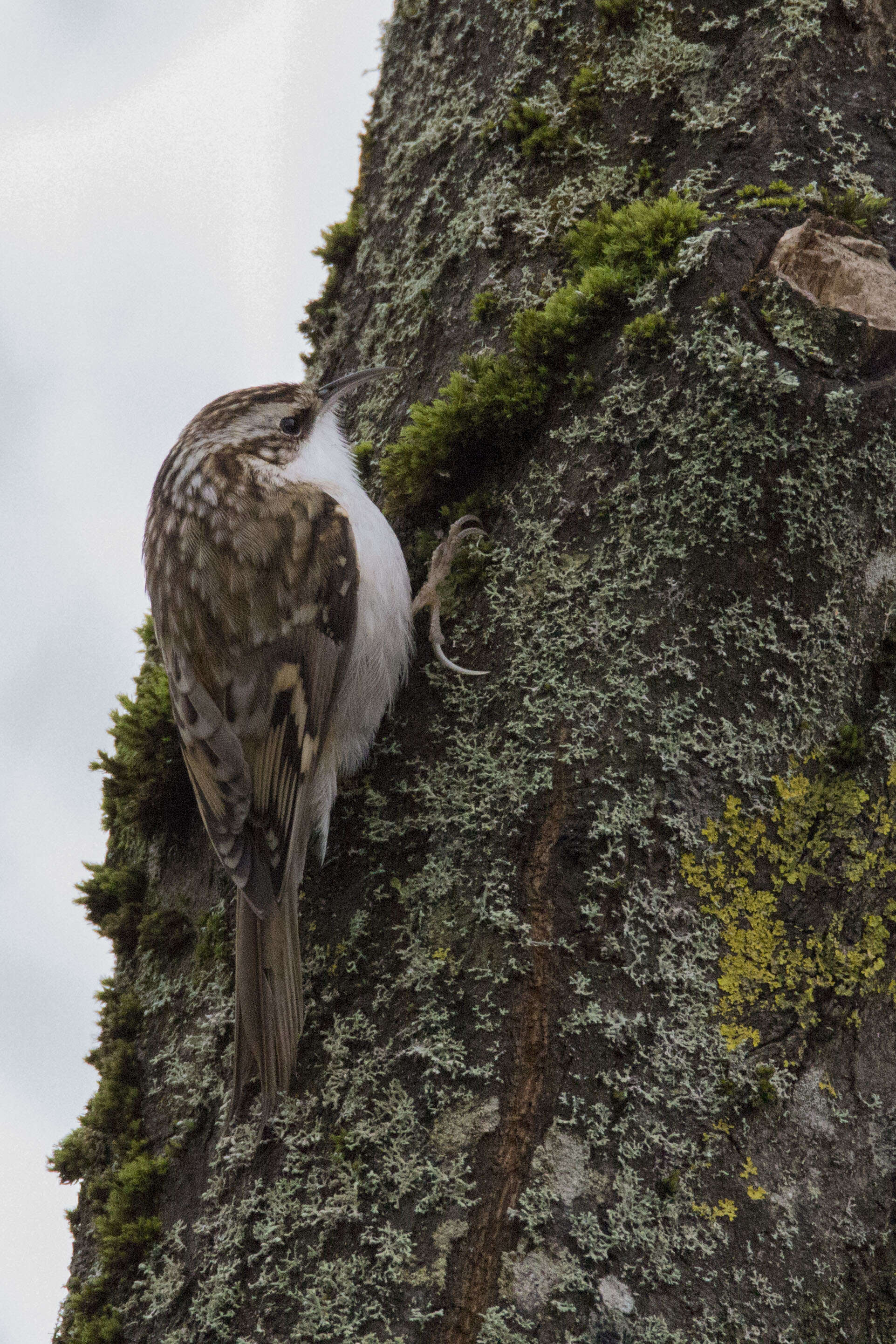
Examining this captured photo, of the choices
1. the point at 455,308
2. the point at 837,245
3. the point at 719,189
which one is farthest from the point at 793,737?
the point at 455,308

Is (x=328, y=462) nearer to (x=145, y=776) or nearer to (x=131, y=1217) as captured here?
(x=145, y=776)

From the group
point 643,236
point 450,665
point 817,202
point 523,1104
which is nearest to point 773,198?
point 817,202

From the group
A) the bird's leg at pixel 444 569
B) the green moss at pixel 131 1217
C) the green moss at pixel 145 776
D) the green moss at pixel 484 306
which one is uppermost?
the green moss at pixel 484 306

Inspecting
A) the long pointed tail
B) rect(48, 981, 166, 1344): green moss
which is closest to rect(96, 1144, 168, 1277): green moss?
rect(48, 981, 166, 1344): green moss

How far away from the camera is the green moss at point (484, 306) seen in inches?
77.5

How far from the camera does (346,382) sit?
229cm

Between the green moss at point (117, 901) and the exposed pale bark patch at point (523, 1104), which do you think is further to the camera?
the green moss at point (117, 901)

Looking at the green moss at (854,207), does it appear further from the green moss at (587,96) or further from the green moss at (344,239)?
the green moss at (344,239)

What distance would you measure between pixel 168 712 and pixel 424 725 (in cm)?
82

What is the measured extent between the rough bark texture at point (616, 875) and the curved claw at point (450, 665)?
2 cm

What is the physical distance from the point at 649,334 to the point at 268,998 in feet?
3.88

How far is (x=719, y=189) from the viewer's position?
176cm

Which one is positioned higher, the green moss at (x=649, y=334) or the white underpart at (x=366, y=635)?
the green moss at (x=649, y=334)

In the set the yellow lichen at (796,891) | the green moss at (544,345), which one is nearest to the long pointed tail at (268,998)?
the yellow lichen at (796,891)
